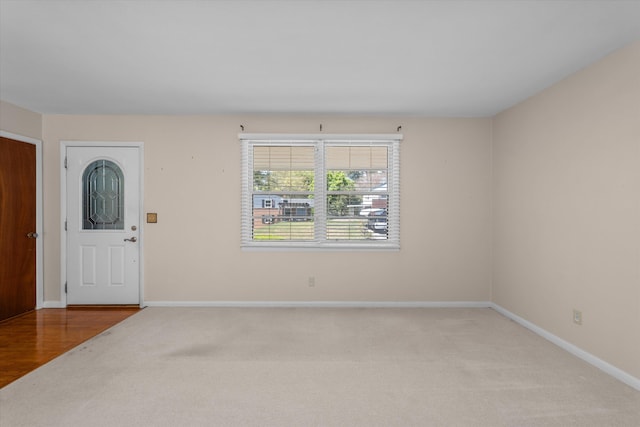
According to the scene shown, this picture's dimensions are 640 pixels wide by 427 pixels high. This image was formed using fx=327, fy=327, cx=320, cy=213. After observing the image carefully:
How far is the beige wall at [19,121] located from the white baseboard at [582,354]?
6489mm

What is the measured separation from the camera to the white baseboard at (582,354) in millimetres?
2488

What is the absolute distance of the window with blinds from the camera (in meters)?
4.45

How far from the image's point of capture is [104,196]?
14.6 ft

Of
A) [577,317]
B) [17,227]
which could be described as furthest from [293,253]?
[17,227]

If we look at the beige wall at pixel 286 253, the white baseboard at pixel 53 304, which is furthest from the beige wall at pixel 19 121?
the white baseboard at pixel 53 304

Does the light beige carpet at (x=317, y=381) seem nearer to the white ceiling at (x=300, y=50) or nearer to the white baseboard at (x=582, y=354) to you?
the white baseboard at (x=582, y=354)

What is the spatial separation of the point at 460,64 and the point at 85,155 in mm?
4679

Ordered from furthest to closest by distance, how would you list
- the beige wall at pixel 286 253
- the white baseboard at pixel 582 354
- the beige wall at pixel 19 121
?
the beige wall at pixel 286 253 → the beige wall at pixel 19 121 → the white baseboard at pixel 582 354

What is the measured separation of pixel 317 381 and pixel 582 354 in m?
2.39

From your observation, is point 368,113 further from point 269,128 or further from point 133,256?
point 133,256

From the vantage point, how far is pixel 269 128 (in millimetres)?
4422

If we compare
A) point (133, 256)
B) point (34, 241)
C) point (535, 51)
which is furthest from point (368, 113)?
point (34, 241)

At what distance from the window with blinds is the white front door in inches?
61.6

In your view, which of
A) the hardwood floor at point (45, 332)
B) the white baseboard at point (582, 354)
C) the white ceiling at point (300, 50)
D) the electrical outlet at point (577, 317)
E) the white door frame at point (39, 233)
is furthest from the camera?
the white door frame at point (39, 233)
